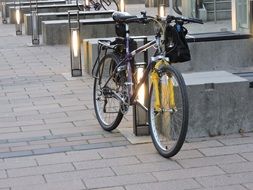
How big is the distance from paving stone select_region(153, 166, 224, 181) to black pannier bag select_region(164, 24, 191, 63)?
1.04 m

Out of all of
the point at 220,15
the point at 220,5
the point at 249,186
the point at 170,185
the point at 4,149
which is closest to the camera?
the point at 249,186

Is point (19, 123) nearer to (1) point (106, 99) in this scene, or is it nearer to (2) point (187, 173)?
(1) point (106, 99)

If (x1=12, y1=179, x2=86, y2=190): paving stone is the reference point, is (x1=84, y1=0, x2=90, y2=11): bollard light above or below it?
above

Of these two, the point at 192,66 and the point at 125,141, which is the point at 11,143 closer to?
the point at 125,141

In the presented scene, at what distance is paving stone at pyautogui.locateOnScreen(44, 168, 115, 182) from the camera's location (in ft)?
17.0

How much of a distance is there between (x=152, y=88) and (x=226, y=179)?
3.79 feet

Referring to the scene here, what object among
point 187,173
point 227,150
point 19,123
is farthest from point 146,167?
point 19,123

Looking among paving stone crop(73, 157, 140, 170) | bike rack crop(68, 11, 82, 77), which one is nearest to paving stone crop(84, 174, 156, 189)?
paving stone crop(73, 157, 140, 170)

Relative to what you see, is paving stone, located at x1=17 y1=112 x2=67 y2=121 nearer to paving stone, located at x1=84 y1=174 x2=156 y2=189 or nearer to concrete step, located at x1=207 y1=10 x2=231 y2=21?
paving stone, located at x1=84 y1=174 x2=156 y2=189

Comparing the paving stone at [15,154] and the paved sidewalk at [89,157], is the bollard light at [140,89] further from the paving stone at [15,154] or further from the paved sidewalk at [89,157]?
the paving stone at [15,154]

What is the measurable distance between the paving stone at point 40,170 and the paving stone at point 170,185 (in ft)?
2.48

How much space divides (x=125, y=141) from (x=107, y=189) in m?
1.47

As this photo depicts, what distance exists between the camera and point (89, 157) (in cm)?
580

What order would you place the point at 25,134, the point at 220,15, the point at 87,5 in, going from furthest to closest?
the point at 87,5 < the point at 220,15 < the point at 25,134
